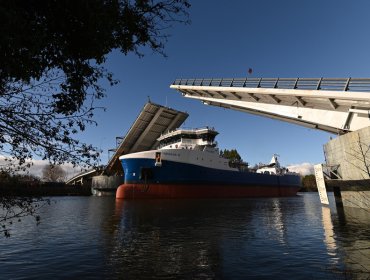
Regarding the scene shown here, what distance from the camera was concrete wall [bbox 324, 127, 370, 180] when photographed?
15.6 meters

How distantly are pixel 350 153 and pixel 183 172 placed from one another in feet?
64.3

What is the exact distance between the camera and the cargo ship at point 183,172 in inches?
1280

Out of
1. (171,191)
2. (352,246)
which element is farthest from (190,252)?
(171,191)

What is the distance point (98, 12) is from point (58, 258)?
7.24 m

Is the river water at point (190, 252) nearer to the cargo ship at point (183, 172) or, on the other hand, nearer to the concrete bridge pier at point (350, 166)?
the concrete bridge pier at point (350, 166)

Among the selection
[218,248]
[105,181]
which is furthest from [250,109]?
[105,181]

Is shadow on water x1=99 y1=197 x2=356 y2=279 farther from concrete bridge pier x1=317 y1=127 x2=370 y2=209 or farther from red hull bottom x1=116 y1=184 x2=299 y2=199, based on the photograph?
red hull bottom x1=116 y1=184 x2=299 y2=199

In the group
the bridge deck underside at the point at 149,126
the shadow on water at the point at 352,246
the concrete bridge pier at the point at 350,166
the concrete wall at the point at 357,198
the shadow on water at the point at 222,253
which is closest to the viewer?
the shadow on water at the point at 352,246

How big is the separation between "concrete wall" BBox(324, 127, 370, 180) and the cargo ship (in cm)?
1709

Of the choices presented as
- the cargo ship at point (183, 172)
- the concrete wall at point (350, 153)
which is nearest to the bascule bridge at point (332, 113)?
the concrete wall at point (350, 153)

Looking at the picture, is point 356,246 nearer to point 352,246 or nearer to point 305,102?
point 352,246

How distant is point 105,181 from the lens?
54.9 meters

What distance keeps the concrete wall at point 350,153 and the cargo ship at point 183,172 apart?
17.1 metres

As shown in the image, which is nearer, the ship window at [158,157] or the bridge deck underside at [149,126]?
the ship window at [158,157]
